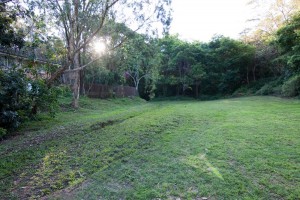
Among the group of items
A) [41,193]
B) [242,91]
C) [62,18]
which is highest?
[62,18]

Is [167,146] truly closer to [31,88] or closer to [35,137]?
[35,137]

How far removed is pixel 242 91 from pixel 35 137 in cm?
1976

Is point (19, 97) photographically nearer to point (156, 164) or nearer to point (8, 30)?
point (8, 30)

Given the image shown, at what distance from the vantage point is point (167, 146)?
4.36 metres

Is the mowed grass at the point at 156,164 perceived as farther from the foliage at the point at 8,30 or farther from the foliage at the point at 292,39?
the foliage at the point at 292,39

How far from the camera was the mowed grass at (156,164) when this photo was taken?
8.73 feet

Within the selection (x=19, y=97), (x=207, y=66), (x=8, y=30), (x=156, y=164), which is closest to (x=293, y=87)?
(x=207, y=66)

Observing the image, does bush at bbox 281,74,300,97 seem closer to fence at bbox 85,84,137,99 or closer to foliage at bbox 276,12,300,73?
foliage at bbox 276,12,300,73

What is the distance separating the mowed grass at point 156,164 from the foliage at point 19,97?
0.67 m

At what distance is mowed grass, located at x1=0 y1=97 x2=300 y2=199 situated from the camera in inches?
105

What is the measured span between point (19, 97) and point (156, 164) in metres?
4.92

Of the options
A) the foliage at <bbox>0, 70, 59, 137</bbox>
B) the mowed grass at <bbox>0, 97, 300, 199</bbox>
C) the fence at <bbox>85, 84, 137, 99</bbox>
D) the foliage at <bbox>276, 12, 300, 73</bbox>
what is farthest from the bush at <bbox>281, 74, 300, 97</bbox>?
the fence at <bbox>85, 84, 137, 99</bbox>

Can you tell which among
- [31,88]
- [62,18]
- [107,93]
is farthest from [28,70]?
[107,93]

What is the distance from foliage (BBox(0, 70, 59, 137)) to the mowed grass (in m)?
0.67
